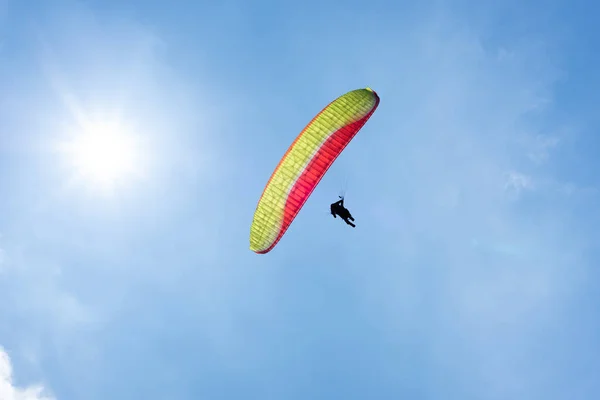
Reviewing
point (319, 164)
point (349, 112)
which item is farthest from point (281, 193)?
point (349, 112)

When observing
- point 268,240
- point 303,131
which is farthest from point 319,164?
point 268,240

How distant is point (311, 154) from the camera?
31047 mm

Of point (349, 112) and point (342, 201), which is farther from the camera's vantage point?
point (342, 201)

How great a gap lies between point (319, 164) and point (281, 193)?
2675 mm

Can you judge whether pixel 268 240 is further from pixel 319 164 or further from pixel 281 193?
pixel 319 164

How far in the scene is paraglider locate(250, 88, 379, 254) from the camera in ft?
102

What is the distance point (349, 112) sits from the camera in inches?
1229

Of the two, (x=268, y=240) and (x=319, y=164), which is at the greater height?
(x=319, y=164)

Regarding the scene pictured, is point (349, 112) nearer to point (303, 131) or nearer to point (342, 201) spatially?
point (303, 131)

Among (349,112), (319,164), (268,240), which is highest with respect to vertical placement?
(349,112)

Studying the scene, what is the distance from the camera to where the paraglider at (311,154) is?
31.0m

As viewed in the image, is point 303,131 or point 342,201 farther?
point 342,201

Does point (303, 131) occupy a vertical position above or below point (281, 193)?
above

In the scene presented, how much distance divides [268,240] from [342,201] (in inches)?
209
